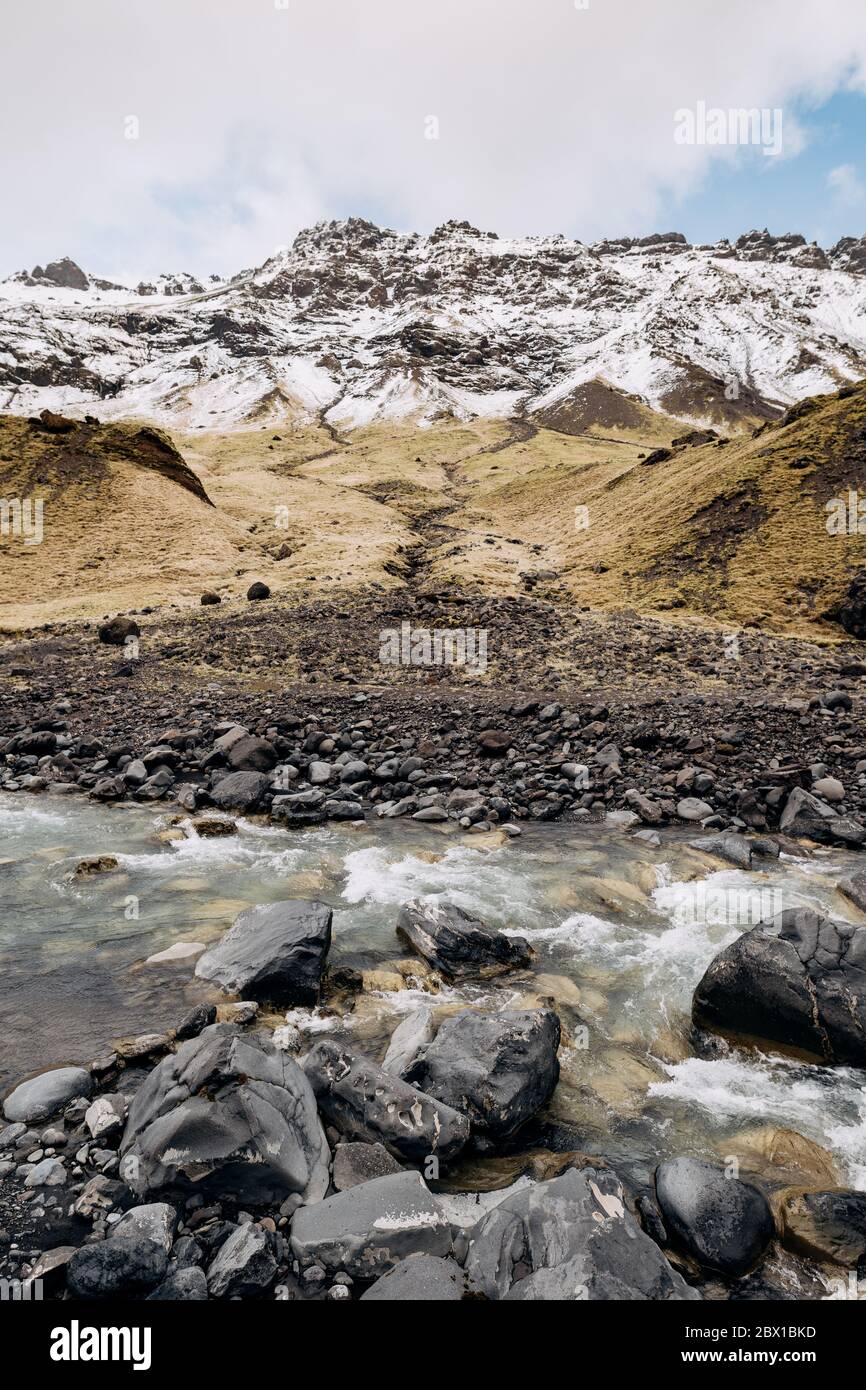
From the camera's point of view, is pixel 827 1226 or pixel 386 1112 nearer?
pixel 827 1226

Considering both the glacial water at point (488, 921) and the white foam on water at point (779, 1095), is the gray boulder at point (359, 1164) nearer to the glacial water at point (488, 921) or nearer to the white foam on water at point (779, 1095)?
the glacial water at point (488, 921)

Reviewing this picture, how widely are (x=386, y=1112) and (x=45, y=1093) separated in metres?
2.95

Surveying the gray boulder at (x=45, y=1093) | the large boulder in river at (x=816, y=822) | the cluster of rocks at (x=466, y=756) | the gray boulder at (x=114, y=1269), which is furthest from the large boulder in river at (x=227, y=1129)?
the large boulder in river at (x=816, y=822)

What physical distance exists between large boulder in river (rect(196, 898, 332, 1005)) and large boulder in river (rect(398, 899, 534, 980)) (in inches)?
51.3

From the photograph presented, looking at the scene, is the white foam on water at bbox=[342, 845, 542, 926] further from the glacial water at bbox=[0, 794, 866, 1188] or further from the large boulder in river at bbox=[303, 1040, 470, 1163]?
the large boulder in river at bbox=[303, 1040, 470, 1163]

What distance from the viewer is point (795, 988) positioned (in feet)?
23.4

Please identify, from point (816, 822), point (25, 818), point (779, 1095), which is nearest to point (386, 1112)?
point (779, 1095)

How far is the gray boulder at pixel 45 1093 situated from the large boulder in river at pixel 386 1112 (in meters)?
2.02

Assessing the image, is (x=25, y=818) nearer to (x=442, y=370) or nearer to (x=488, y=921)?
(x=488, y=921)

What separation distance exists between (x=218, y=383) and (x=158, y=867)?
18344 centimetres

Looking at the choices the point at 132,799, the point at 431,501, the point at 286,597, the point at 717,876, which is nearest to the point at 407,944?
the point at 717,876

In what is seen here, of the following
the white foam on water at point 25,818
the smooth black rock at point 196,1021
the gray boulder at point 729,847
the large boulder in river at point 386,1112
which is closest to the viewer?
the large boulder in river at point 386,1112

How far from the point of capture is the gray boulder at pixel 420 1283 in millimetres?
4145

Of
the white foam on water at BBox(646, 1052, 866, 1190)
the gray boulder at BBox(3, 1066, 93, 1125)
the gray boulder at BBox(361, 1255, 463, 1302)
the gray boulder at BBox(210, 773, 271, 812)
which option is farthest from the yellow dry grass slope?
the gray boulder at BBox(3, 1066, 93, 1125)
